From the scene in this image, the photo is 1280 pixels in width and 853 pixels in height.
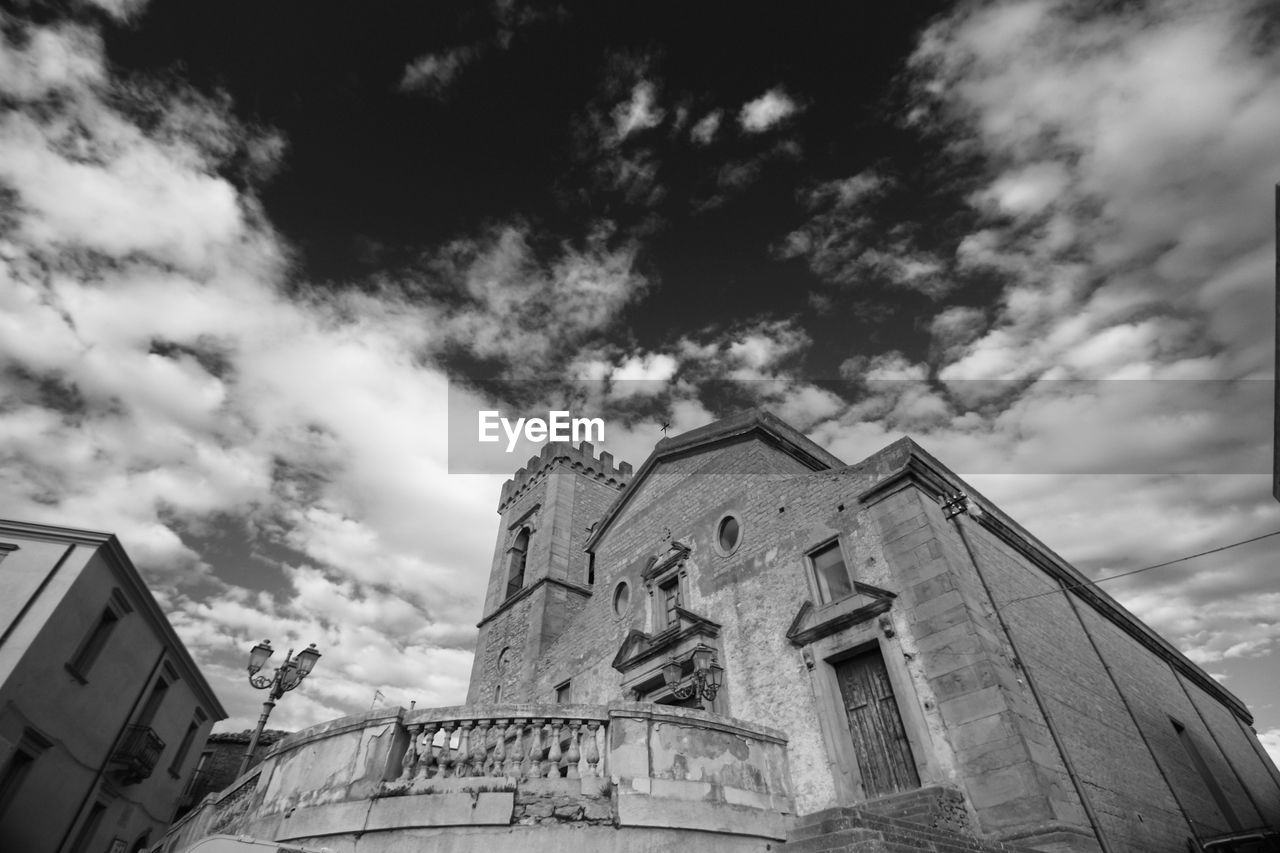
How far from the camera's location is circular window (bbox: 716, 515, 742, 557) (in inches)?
528

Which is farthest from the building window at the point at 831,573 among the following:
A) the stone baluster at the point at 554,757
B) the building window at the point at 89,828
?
the building window at the point at 89,828

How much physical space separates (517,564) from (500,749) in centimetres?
1653

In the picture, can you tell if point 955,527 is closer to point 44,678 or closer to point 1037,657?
point 1037,657

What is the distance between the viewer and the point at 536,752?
7.30 meters

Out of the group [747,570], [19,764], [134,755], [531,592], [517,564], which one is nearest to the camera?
[747,570]

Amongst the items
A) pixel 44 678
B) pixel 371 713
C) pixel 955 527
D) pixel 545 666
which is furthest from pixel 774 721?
pixel 44 678

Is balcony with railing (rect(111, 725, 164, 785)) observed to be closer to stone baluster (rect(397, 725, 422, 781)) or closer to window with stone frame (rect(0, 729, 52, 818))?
window with stone frame (rect(0, 729, 52, 818))

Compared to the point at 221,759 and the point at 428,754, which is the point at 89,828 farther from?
the point at 428,754

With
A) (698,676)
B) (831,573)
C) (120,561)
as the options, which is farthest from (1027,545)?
(120,561)

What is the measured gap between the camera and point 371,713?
757 cm

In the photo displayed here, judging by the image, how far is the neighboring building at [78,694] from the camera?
43.1 feet

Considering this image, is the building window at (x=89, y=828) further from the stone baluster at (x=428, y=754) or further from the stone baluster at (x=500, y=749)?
the stone baluster at (x=500, y=749)

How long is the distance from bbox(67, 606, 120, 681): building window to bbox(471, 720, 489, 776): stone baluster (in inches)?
528

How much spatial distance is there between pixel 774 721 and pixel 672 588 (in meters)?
4.62
